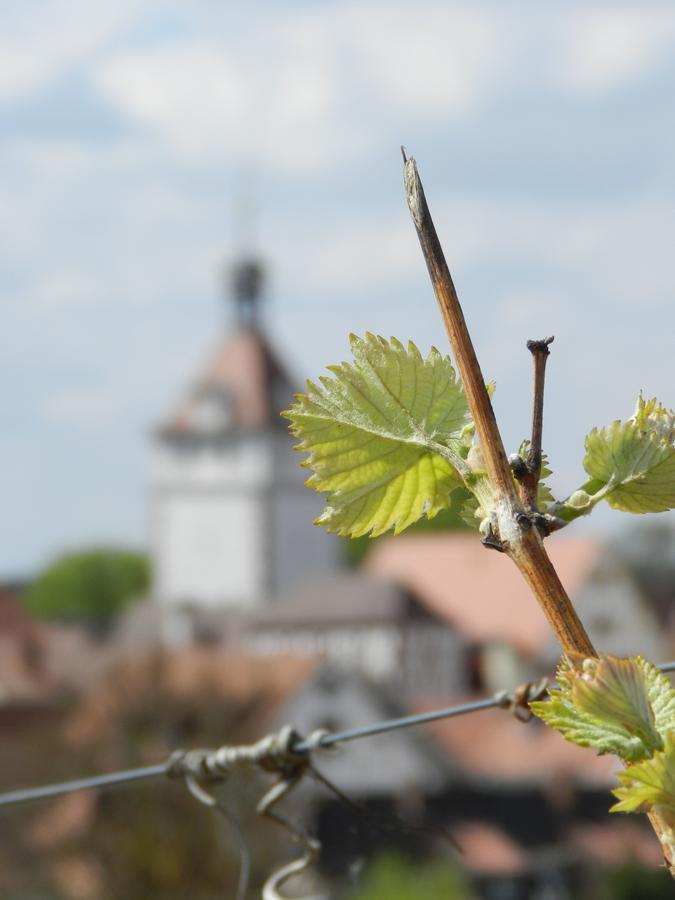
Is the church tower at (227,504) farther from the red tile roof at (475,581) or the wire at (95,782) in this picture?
the wire at (95,782)

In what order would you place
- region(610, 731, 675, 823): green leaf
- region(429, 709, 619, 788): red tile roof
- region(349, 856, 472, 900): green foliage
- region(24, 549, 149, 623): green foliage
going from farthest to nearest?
region(24, 549, 149, 623): green foliage → region(429, 709, 619, 788): red tile roof → region(349, 856, 472, 900): green foliage → region(610, 731, 675, 823): green leaf

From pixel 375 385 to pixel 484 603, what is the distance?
35.3m

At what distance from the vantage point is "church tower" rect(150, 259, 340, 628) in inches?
1602

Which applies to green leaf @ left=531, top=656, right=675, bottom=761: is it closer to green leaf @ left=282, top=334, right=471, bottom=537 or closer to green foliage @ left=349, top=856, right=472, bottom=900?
green leaf @ left=282, top=334, right=471, bottom=537

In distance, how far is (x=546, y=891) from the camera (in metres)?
29.0

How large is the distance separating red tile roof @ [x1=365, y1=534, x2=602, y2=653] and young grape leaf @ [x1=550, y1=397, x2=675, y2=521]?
1289 inches

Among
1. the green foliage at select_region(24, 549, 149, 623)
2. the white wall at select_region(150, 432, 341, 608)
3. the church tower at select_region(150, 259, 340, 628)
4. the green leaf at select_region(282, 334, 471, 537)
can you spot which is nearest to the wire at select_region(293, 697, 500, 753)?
the green leaf at select_region(282, 334, 471, 537)

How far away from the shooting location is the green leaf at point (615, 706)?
0.26 metres

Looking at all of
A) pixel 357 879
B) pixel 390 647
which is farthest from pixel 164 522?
pixel 357 879

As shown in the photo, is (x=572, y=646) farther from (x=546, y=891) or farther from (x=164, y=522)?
(x=164, y=522)

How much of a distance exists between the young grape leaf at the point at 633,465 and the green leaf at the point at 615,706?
0.13ft

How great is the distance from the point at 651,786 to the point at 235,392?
41.7 m

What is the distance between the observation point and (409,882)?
23.3m

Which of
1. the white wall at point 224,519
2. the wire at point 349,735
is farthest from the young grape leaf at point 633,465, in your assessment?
the white wall at point 224,519
